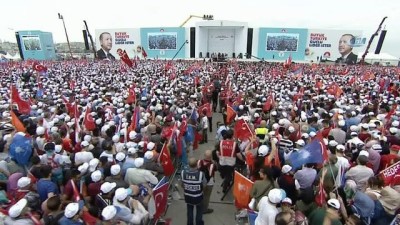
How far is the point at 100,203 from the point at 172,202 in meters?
2.33

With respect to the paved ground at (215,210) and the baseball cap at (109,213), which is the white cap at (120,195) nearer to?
the baseball cap at (109,213)

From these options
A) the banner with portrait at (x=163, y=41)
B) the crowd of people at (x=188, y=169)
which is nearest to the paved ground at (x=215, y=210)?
the crowd of people at (x=188, y=169)

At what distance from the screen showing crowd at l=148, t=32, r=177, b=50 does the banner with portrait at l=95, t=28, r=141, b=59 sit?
2.46 metres

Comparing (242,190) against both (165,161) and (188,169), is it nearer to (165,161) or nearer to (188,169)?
(188,169)

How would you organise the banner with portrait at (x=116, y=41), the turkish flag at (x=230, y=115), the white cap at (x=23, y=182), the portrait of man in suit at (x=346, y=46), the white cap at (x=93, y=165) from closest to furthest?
the white cap at (x=23, y=182) → the white cap at (x=93, y=165) → the turkish flag at (x=230, y=115) → the portrait of man in suit at (x=346, y=46) → the banner with portrait at (x=116, y=41)

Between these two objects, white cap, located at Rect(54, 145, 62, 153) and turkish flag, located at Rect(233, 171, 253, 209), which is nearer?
turkish flag, located at Rect(233, 171, 253, 209)

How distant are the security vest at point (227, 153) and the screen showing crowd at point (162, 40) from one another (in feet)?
149

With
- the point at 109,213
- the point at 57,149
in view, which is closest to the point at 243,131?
the point at 57,149

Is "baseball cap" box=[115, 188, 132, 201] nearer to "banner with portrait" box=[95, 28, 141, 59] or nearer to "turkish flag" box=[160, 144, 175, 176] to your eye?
"turkish flag" box=[160, 144, 175, 176]

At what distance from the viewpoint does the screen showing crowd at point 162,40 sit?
1930 inches

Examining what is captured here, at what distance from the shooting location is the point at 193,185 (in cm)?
432

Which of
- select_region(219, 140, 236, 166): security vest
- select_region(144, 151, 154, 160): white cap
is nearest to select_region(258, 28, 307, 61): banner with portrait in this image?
select_region(219, 140, 236, 166): security vest

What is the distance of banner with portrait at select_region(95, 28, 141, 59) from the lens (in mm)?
50750

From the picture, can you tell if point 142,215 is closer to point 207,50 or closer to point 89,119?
point 89,119
